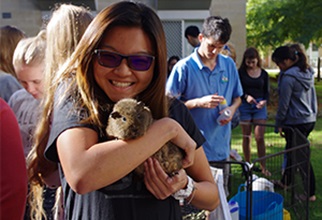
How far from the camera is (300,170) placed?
17.0ft

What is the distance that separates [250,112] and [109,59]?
5.98 meters

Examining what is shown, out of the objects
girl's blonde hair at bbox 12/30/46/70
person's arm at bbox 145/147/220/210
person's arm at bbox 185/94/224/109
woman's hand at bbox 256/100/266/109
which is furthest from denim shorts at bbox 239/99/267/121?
person's arm at bbox 145/147/220/210

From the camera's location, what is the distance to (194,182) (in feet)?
6.61

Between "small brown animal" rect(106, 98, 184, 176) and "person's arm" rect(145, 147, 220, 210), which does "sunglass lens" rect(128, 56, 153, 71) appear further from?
"person's arm" rect(145, 147, 220, 210)

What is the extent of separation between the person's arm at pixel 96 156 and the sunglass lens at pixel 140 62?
304mm

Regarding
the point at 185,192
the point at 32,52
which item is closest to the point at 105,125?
the point at 185,192

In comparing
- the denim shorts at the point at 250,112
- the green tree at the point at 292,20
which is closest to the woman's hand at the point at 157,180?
the denim shorts at the point at 250,112

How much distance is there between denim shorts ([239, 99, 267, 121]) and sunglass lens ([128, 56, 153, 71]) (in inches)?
228

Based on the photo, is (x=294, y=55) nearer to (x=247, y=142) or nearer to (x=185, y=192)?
(x=247, y=142)

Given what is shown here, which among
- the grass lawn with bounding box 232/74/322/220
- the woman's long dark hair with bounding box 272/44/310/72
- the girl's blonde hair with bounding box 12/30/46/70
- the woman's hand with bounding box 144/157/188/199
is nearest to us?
the woman's hand with bounding box 144/157/188/199

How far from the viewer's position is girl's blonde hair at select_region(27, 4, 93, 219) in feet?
6.88

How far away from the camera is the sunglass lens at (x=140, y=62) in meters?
1.82

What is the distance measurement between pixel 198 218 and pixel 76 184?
1637 millimetres

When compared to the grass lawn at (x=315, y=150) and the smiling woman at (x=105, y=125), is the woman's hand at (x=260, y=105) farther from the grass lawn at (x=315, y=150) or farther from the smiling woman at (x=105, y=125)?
the smiling woman at (x=105, y=125)
